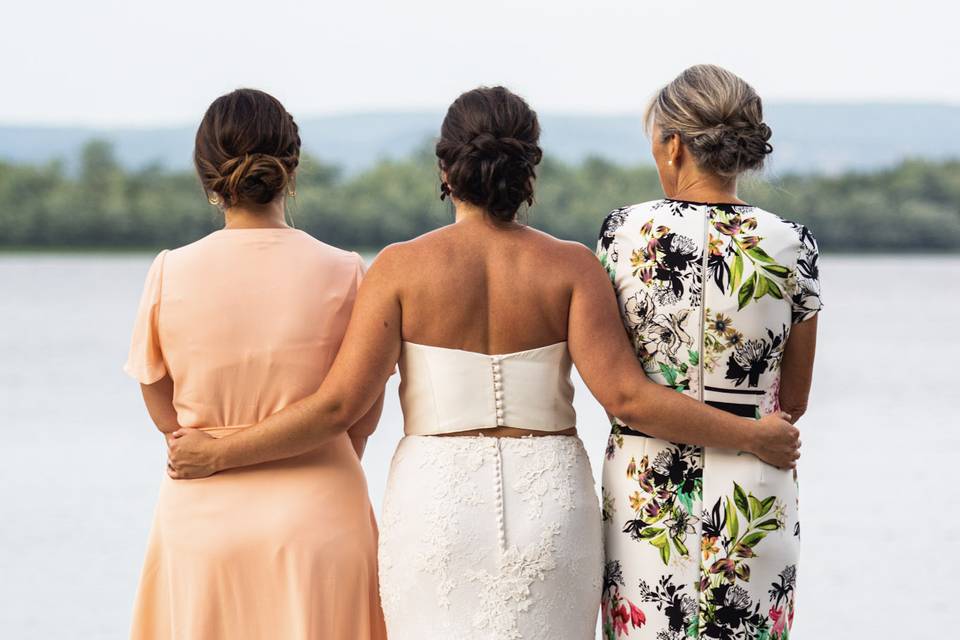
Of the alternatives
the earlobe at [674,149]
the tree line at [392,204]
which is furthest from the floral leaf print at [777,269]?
the tree line at [392,204]

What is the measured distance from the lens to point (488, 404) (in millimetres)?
2195

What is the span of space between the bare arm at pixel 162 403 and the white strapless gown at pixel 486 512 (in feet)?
1.53

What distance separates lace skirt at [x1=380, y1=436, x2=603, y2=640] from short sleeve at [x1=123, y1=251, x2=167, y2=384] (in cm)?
50

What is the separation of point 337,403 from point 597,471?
20.5 ft

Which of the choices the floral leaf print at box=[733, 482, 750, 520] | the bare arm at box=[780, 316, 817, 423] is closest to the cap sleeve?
the floral leaf print at box=[733, 482, 750, 520]

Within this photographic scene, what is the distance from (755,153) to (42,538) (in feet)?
14.3

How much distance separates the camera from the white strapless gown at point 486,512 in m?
2.17

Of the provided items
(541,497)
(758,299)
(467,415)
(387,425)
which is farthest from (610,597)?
(387,425)

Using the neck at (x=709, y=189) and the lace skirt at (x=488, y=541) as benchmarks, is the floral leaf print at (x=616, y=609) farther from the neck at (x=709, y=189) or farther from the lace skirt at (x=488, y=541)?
the neck at (x=709, y=189)

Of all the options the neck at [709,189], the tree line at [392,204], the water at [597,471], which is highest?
the neck at [709,189]

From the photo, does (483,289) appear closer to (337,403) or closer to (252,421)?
(337,403)

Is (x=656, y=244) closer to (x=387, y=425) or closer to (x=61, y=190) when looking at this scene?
(x=387, y=425)

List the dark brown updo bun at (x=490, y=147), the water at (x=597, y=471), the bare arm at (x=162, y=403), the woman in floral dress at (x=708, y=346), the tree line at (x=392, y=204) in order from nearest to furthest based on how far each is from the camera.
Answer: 1. the dark brown updo bun at (x=490, y=147)
2. the woman in floral dress at (x=708, y=346)
3. the bare arm at (x=162, y=403)
4. the water at (x=597, y=471)
5. the tree line at (x=392, y=204)

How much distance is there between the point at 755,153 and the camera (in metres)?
2.24
